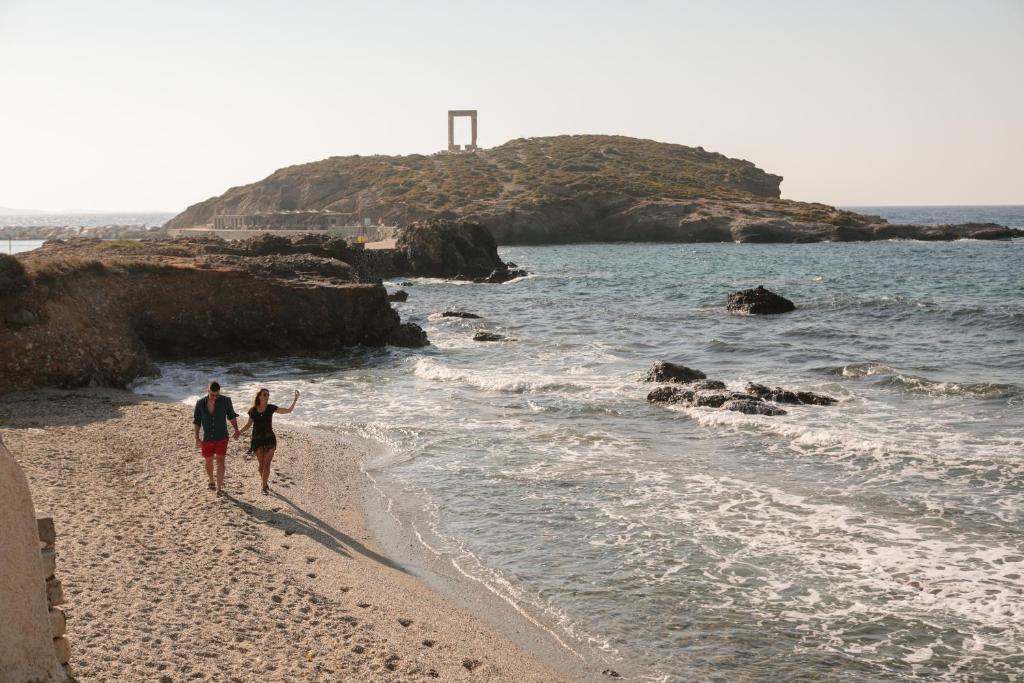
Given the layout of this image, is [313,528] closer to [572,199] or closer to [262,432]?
[262,432]

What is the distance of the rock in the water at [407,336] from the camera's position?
3036 centimetres

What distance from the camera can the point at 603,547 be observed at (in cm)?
1184

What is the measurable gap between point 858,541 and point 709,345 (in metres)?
19.9

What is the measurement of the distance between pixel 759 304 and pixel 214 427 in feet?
102

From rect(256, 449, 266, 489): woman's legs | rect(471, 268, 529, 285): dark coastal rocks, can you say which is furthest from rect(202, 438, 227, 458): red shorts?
rect(471, 268, 529, 285): dark coastal rocks

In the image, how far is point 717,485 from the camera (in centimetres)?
1451

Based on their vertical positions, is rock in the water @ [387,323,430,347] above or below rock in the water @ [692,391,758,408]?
above

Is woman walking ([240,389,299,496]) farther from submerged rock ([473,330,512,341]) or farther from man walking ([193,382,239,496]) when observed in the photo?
submerged rock ([473,330,512,341])

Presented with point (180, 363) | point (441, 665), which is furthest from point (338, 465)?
point (180, 363)

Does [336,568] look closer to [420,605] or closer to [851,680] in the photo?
[420,605]

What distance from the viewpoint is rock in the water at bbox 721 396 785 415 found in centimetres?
1973

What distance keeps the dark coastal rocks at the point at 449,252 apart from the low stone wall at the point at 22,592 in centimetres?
5541

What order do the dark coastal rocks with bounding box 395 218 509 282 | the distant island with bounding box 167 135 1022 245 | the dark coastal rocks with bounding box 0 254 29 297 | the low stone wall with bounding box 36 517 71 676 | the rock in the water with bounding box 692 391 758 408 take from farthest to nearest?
the distant island with bounding box 167 135 1022 245 → the dark coastal rocks with bounding box 395 218 509 282 → the dark coastal rocks with bounding box 0 254 29 297 → the rock in the water with bounding box 692 391 758 408 → the low stone wall with bounding box 36 517 71 676

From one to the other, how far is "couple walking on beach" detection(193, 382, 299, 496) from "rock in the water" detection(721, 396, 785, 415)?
10436 millimetres
